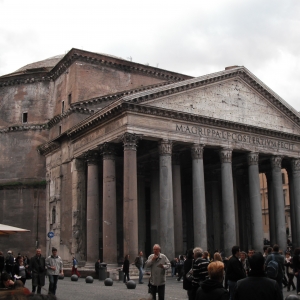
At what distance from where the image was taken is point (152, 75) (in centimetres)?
2919

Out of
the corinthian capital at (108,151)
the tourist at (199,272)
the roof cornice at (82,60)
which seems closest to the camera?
the tourist at (199,272)

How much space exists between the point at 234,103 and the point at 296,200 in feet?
22.1

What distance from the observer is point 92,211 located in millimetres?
22516

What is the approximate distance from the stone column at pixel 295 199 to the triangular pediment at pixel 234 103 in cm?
210

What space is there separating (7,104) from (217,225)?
1611 centimetres

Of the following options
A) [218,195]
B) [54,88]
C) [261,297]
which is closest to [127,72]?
[54,88]

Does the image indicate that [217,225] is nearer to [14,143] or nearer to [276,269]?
[14,143]

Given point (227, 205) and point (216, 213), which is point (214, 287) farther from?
point (216, 213)

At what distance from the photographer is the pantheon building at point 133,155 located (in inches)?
807

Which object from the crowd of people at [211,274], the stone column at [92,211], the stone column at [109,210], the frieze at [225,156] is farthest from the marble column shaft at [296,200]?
the crowd of people at [211,274]

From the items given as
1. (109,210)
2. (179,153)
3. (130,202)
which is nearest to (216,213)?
(179,153)

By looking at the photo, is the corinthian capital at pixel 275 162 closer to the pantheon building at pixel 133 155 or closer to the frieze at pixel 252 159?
the pantheon building at pixel 133 155

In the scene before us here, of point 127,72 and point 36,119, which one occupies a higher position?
point 127,72

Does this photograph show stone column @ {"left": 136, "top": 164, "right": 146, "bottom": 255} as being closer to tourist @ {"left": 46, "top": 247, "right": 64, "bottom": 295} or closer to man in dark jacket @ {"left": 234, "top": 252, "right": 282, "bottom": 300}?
→ tourist @ {"left": 46, "top": 247, "right": 64, "bottom": 295}
